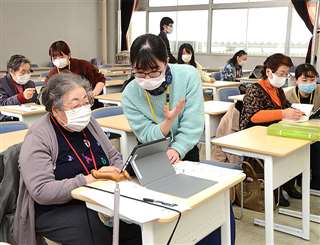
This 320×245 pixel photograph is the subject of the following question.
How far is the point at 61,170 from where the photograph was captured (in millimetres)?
1699

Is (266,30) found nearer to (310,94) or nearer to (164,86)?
(310,94)

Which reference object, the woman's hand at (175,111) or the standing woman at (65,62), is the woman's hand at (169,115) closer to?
the woman's hand at (175,111)

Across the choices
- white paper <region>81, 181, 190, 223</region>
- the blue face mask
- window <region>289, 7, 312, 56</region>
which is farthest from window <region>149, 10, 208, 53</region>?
white paper <region>81, 181, 190, 223</region>

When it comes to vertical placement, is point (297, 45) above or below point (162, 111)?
above

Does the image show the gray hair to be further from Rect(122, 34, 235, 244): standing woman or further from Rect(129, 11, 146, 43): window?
Rect(129, 11, 146, 43): window

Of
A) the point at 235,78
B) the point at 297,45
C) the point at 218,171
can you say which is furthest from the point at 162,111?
the point at 297,45

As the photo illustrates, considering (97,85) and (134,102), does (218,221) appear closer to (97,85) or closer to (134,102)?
(134,102)

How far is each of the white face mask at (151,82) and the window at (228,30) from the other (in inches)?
266

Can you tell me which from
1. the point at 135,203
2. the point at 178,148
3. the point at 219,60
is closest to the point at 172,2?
the point at 219,60

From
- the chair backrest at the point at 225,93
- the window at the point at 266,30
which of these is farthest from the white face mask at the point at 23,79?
the window at the point at 266,30

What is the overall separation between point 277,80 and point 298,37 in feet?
16.9

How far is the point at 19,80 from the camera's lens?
3.78 metres

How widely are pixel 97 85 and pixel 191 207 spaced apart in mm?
2940

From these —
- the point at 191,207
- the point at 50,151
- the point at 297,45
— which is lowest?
the point at 191,207
